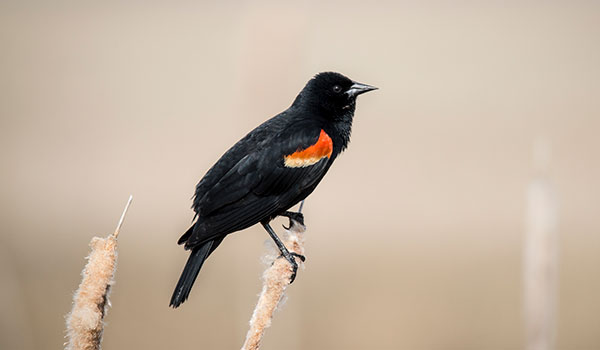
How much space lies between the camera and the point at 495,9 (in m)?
26.9

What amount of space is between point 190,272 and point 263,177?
0.53 meters

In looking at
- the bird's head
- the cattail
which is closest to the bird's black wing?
the bird's head

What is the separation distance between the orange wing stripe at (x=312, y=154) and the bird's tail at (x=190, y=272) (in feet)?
1.51

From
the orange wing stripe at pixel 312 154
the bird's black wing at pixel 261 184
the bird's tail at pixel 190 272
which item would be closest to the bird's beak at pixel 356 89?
the orange wing stripe at pixel 312 154

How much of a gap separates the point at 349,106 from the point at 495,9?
25624 mm

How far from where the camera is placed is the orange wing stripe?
2719 millimetres

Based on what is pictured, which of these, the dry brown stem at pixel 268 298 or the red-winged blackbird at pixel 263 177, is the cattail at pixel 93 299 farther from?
the red-winged blackbird at pixel 263 177

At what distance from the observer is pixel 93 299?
1.53m

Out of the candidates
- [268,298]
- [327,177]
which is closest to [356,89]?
[268,298]

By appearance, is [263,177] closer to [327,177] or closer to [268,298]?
[268,298]

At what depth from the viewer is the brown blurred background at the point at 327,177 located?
5.95 metres

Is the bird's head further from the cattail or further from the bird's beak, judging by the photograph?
the cattail

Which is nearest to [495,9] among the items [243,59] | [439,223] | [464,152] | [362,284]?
[464,152]

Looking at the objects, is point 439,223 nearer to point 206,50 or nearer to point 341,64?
point 341,64
